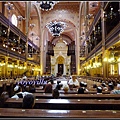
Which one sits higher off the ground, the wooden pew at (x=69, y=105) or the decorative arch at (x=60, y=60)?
the decorative arch at (x=60, y=60)

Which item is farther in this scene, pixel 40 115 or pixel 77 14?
pixel 77 14

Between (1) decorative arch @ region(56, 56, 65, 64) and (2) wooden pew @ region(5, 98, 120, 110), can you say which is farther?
(1) decorative arch @ region(56, 56, 65, 64)

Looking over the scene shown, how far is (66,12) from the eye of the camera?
1249 inches

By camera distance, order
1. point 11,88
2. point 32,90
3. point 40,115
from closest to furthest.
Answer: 1. point 40,115
2. point 32,90
3. point 11,88

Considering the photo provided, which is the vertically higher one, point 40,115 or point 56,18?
point 56,18

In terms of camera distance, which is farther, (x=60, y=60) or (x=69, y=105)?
(x=60, y=60)

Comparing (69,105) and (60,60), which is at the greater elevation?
(60,60)

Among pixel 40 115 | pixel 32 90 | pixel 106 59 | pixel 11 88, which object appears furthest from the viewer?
pixel 106 59

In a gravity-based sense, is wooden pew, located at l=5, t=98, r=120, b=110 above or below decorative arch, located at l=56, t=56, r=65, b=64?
below

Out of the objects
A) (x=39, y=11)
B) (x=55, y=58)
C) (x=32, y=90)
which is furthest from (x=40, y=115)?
(x=55, y=58)

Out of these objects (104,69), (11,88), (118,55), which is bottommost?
(11,88)

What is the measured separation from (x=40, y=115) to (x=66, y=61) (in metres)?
35.8

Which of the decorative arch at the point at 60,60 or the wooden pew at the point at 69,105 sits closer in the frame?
the wooden pew at the point at 69,105

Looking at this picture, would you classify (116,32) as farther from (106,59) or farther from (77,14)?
(77,14)
